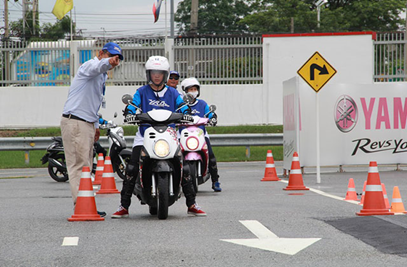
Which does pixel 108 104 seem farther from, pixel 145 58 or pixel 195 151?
pixel 195 151

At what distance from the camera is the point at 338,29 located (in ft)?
191

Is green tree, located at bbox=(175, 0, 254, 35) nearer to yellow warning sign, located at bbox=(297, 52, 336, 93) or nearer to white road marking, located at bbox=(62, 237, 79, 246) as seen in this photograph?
yellow warning sign, located at bbox=(297, 52, 336, 93)

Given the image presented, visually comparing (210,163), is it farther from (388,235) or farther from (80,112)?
(388,235)

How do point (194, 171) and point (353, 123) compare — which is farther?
point (353, 123)

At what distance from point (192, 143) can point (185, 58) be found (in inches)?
612

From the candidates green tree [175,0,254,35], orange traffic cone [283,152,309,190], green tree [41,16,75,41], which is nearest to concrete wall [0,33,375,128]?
orange traffic cone [283,152,309,190]

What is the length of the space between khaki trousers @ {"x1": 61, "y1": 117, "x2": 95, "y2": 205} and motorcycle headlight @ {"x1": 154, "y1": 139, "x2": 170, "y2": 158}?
3.40 ft

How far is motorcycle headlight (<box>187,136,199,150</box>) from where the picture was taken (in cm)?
1182

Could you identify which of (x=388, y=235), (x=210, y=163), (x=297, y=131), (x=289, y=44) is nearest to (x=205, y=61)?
(x=289, y=44)

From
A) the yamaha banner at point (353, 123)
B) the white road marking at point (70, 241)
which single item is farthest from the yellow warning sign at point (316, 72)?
the white road marking at point (70, 241)

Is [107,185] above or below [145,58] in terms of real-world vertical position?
below

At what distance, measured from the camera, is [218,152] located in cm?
2366

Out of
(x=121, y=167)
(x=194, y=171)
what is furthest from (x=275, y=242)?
(x=121, y=167)

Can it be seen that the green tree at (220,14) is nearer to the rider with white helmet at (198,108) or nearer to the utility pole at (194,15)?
the utility pole at (194,15)
